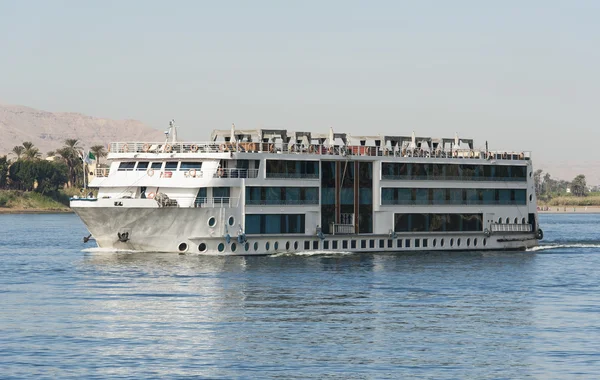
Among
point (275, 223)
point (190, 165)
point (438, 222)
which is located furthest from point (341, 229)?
point (190, 165)

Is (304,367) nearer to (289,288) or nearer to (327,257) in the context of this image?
(289,288)

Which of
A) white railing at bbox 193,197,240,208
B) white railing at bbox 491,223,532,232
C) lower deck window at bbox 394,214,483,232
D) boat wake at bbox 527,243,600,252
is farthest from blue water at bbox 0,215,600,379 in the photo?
boat wake at bbox 527,243,600,252

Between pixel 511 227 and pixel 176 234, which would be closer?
pixel 176 234

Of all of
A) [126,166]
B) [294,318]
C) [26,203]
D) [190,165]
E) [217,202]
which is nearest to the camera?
[294,318]

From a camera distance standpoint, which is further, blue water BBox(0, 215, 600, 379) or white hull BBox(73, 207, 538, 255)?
white hull BBox(73, 207, 538, 255)

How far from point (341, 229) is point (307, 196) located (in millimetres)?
3765

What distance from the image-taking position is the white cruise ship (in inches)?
2768

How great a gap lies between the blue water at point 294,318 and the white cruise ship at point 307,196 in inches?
73.4

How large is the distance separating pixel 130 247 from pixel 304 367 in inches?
1440

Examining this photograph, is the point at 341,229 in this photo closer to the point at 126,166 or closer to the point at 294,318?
the point at 126,166

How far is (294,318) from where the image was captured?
46438 millimetres

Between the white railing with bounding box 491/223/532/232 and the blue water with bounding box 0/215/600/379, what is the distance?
12.2 meters

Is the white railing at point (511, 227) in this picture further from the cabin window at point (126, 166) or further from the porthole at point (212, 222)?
the cabin window at point (126, 166)

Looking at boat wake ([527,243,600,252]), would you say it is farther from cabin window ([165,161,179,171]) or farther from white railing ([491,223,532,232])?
Result: cabin window ([165,161,179,171])
